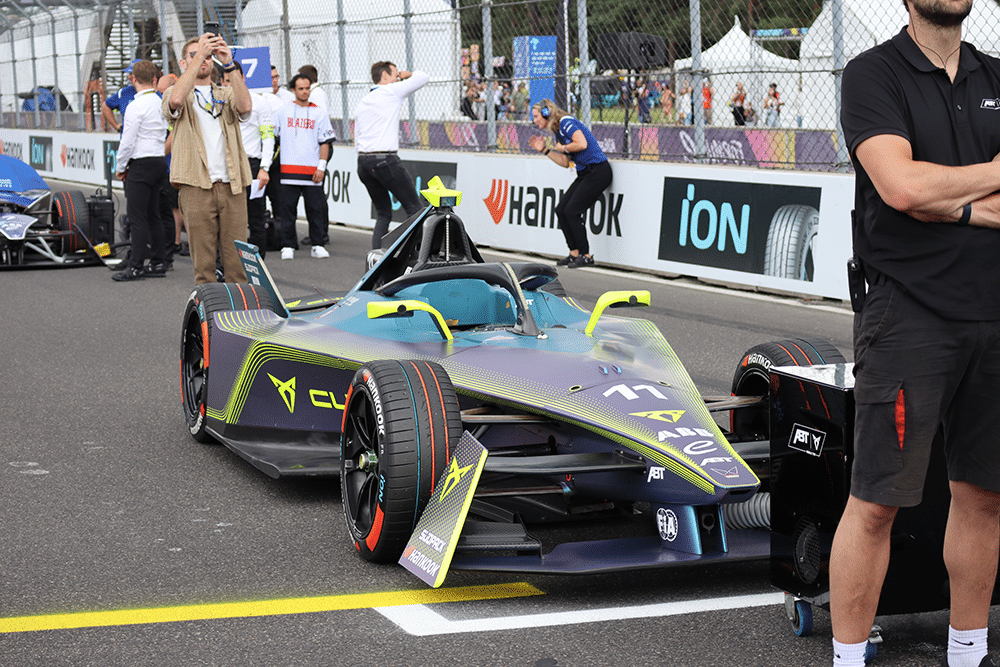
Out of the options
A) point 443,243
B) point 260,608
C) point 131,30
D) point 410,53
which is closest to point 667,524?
point 260,608

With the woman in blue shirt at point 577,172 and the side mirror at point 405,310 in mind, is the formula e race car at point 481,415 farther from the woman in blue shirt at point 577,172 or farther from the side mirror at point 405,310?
the woman in blue shirt at point 577,172

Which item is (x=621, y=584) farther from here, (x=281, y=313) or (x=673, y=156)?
(x=673, y=156)

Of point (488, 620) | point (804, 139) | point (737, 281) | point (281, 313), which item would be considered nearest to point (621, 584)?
point (488, 620)

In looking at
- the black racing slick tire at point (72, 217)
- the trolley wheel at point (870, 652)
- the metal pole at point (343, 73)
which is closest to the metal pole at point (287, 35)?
the metal pole at point (343, 73)

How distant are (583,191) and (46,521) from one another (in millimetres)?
8115

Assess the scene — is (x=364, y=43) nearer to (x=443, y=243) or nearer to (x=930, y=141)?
(x=443, y=243)

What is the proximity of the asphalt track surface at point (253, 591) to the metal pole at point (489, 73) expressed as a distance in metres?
8.41

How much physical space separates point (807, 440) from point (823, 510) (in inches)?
7.5

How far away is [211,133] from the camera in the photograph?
28.8 feet

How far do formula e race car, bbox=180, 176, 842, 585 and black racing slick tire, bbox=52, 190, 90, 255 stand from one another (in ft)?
23.6

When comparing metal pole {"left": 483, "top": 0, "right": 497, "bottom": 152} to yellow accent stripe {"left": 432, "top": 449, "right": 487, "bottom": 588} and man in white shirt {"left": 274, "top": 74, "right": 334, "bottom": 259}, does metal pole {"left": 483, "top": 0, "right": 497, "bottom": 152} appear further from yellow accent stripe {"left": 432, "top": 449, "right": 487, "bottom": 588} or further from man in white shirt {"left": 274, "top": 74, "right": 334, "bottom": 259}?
yellow accent stripe {"left": 432, "top": 449, "right": 487, "bottom": 588}

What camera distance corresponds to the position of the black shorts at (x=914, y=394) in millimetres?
2957

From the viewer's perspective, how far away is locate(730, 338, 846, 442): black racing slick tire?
4703mm

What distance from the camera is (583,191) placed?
12312 millimetres
